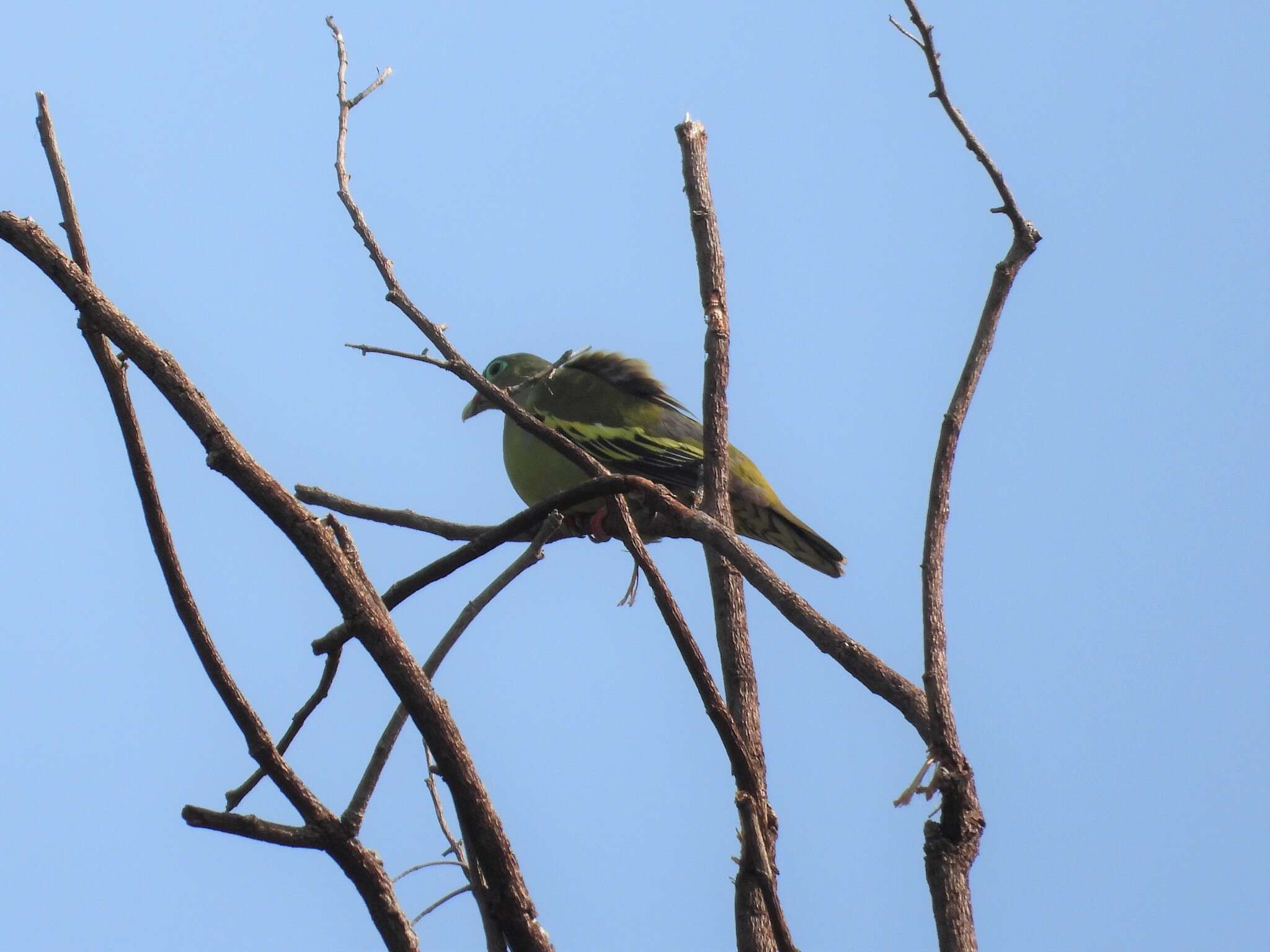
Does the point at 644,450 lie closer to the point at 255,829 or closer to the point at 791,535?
the point at 791,535

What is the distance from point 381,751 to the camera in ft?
7.91

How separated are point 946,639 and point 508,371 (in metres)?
6.36

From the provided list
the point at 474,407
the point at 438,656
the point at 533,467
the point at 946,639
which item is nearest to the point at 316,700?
the point at 438,656

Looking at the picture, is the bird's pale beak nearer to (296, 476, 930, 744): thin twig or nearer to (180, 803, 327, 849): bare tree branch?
(296, 476, 930, 744): thin twig

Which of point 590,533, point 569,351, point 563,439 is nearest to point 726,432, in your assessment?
point 569,351

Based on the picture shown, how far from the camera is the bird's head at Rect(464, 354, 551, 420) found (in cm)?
860

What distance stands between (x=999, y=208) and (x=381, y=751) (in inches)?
68.0

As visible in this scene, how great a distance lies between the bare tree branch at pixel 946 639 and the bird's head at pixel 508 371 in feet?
18.7

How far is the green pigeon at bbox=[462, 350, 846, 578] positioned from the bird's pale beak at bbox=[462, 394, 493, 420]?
7.1 inches

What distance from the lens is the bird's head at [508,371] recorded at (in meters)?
8.60

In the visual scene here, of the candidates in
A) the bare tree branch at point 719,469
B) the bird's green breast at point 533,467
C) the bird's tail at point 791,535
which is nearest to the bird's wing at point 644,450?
the bird's green breast at point 533,467

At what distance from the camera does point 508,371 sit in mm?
8656

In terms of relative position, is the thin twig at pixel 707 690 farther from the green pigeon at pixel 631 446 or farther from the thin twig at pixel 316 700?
the green pigeon at pixel 631 446

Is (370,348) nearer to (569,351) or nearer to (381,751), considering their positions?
(569,351)
